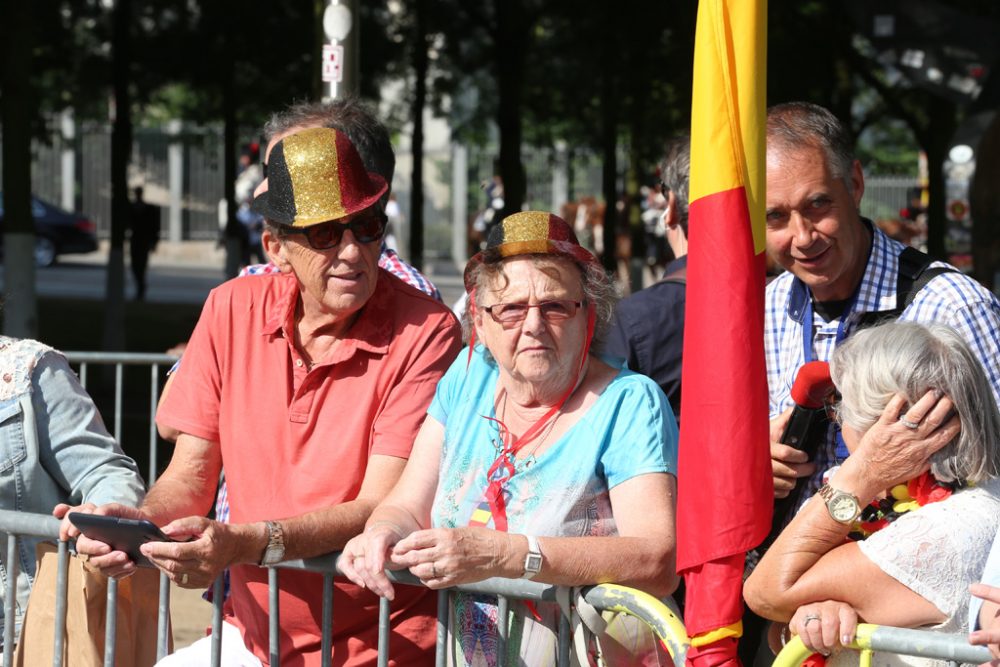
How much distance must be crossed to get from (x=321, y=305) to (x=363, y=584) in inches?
32.1

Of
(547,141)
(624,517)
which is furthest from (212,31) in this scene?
(624,517)

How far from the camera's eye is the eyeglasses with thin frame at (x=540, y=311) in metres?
3.29

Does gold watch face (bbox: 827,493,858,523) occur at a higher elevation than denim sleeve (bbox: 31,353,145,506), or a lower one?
higher

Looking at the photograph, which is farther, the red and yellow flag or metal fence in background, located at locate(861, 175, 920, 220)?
metal fence in background, located at locate(861, 175, 920, 220)

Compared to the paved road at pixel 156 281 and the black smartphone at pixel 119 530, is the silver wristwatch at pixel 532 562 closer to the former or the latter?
the black smartphone at pixel 119 530

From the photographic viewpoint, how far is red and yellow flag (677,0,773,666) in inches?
116

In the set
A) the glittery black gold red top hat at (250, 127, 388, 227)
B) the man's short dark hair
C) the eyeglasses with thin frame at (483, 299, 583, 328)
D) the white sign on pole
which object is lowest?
the eyeglasses with thin frame at (483, 299, 583, 328)

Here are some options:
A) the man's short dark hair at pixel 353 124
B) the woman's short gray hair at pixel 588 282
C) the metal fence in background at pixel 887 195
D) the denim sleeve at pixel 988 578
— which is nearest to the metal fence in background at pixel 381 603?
the denim sleeve at pixel 988 578

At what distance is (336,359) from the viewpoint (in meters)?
3.58

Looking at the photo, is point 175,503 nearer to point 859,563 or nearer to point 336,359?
point 336,359

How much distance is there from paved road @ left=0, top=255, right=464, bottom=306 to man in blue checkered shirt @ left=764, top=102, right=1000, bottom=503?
64.2 feet

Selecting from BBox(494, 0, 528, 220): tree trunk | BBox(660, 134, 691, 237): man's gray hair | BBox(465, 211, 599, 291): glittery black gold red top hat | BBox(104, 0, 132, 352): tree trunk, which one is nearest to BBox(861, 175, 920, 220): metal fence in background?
BBox(494, 0, 528, 220): tree trunk

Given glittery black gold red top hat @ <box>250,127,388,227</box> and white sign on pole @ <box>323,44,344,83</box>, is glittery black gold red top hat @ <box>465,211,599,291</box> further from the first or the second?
white sign on pole @ <box>323,44,344,83</box>

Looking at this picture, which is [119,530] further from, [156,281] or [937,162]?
[156,281]
